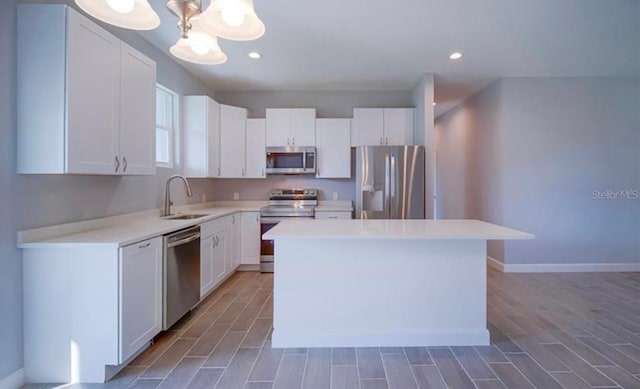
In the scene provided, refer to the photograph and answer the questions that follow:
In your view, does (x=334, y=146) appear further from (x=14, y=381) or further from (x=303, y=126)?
(x=14, y=381)

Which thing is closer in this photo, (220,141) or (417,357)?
(417,357)

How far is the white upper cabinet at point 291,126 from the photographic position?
4.82m

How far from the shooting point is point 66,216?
7.64 ft

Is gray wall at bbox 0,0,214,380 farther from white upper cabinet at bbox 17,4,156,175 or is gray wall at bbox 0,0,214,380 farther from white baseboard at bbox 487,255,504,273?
white baseboard at bbox 487,255,504,273

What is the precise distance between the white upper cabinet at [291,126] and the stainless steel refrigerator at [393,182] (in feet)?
3.17

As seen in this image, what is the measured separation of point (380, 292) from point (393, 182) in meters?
2.08

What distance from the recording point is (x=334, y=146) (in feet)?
15.9

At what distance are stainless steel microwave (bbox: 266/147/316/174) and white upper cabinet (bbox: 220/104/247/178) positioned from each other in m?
0.43

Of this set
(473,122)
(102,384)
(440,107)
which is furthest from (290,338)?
(440,107)

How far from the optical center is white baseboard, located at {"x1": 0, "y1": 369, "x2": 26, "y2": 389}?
1907mm

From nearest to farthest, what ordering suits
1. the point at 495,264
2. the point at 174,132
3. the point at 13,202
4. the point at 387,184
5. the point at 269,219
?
the point at 13,202
the point at 174,132
the point at 387,184
the point at 269,219
the point at 495,264

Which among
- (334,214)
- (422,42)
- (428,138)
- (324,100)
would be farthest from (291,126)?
(422,42)

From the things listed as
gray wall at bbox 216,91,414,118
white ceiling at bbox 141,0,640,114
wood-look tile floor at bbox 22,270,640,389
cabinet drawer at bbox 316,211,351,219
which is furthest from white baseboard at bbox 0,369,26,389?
gray wall at bbox 216,91,414,118

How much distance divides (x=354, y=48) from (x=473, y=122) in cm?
294
